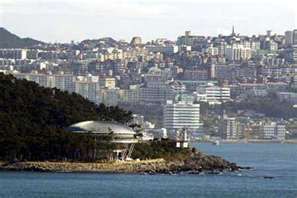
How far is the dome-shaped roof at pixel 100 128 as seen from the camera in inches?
2918

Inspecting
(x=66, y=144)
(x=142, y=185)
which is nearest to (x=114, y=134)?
(x=66, y=144)

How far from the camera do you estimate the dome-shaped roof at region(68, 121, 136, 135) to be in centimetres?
7412

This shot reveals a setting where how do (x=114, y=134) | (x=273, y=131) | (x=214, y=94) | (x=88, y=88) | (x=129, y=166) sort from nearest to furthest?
(x=129, y=166)
(x=114, y=134)
(x=273, y=131)
(x=88, y=88)
(x=214, y=94)

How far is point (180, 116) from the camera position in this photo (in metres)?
158

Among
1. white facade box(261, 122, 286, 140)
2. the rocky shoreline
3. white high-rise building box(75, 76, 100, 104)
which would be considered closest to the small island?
the rocky shoreline

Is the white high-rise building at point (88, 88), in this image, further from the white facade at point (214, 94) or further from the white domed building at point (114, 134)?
the white domed building at point (114, 134)

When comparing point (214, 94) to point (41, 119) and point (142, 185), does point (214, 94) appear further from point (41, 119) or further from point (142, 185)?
point (142, 185)

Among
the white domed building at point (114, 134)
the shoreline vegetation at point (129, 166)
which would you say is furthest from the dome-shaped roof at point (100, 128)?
the shoreline vegetation at point (129, 166)

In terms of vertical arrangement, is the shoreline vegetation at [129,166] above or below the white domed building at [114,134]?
below

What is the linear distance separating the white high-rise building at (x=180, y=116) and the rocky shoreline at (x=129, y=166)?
75.5 m

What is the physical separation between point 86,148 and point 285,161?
28671 mm

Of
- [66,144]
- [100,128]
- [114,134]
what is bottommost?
[66,144]

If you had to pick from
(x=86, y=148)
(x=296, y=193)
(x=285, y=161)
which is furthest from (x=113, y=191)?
(x=285, y=161)

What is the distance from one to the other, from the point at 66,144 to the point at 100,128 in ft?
10.6
